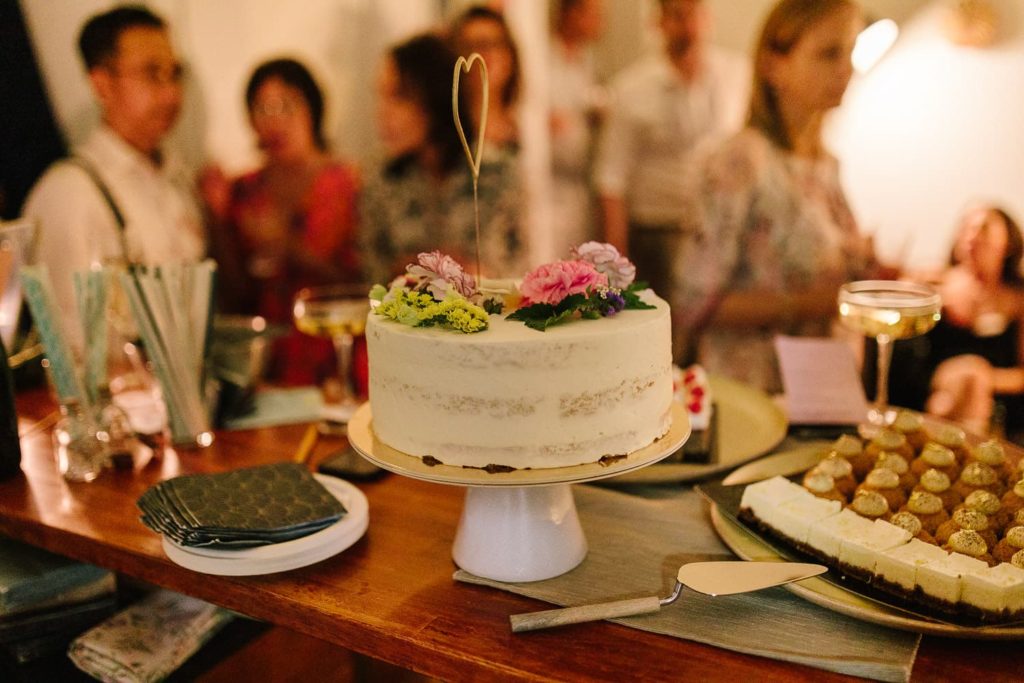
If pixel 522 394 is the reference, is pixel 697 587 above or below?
below

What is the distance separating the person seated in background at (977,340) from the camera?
2619 millimetres

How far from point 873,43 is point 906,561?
2247mm

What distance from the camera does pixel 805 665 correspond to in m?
0.97

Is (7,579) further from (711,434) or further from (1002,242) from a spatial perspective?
(1002,242)

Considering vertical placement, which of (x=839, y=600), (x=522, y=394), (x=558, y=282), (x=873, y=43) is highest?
(x=873, y=43)

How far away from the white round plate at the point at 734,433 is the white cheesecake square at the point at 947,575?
48 centimetres

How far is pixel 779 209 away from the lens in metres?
2.90

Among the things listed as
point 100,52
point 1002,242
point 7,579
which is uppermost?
point 100,52

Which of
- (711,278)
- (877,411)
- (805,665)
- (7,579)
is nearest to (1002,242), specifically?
(711,278)

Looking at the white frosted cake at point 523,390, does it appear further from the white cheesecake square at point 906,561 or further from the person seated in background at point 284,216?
the person seated in background at point 284,216

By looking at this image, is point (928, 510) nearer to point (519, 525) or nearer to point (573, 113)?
point (519, 525)

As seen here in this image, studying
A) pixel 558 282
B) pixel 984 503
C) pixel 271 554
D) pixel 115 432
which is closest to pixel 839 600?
pixel 984 503

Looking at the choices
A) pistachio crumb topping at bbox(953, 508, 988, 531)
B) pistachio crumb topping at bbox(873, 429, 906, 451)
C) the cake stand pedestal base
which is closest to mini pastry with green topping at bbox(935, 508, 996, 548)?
pistachio crumb topping at bbox(953, 508, 988, 531)

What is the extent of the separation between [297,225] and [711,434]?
7.29ft
